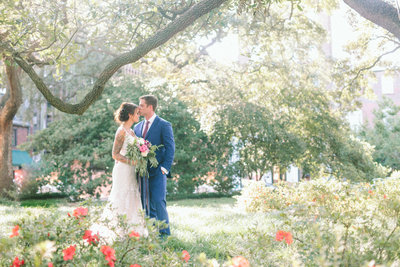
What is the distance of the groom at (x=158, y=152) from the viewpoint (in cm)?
613

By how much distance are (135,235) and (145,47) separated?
334cm

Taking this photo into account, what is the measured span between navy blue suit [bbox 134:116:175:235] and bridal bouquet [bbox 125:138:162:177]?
0.23 m

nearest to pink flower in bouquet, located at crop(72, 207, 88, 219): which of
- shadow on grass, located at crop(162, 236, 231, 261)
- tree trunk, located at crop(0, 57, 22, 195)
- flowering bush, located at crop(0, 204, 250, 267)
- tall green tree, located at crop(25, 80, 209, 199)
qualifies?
flowering bush, located at crop(0, 204, 250, 267)

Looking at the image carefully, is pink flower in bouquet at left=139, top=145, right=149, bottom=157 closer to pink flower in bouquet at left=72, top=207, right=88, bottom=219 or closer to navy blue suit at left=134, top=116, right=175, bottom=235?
navy blue suit at left=134, top=116, right=175, bottom=235

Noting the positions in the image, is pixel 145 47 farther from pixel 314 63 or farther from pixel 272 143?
pixel 314 63

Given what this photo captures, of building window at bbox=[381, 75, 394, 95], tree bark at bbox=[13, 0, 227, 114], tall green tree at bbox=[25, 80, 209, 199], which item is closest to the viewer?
tree bark at bbox=[13, 0, 227, 114]

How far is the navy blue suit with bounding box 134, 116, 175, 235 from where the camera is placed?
6.11 m

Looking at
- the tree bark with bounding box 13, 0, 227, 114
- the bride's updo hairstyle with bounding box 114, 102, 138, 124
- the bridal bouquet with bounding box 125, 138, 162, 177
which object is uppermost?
the tree bark with bounding box 13, 0, 227, 114

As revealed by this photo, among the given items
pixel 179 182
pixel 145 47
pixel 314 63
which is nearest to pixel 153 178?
pixel 145 47

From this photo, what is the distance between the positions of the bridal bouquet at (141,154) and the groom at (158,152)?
24cm

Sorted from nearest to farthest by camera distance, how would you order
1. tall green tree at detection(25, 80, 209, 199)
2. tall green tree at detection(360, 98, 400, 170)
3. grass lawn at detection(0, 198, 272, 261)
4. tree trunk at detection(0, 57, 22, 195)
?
1. grass lawn at detection(0, 198, 272, 261)
2. tree trunk at detection(0, 57, 22, 195)
3. tall green tree at detection(25, 80, 209, 199)
4. tall green tree at detection(360, 98, 400, 170)

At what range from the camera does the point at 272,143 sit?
682 inches

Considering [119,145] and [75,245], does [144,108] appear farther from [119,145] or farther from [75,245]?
[75,245]

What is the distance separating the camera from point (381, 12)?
6.10 meters
